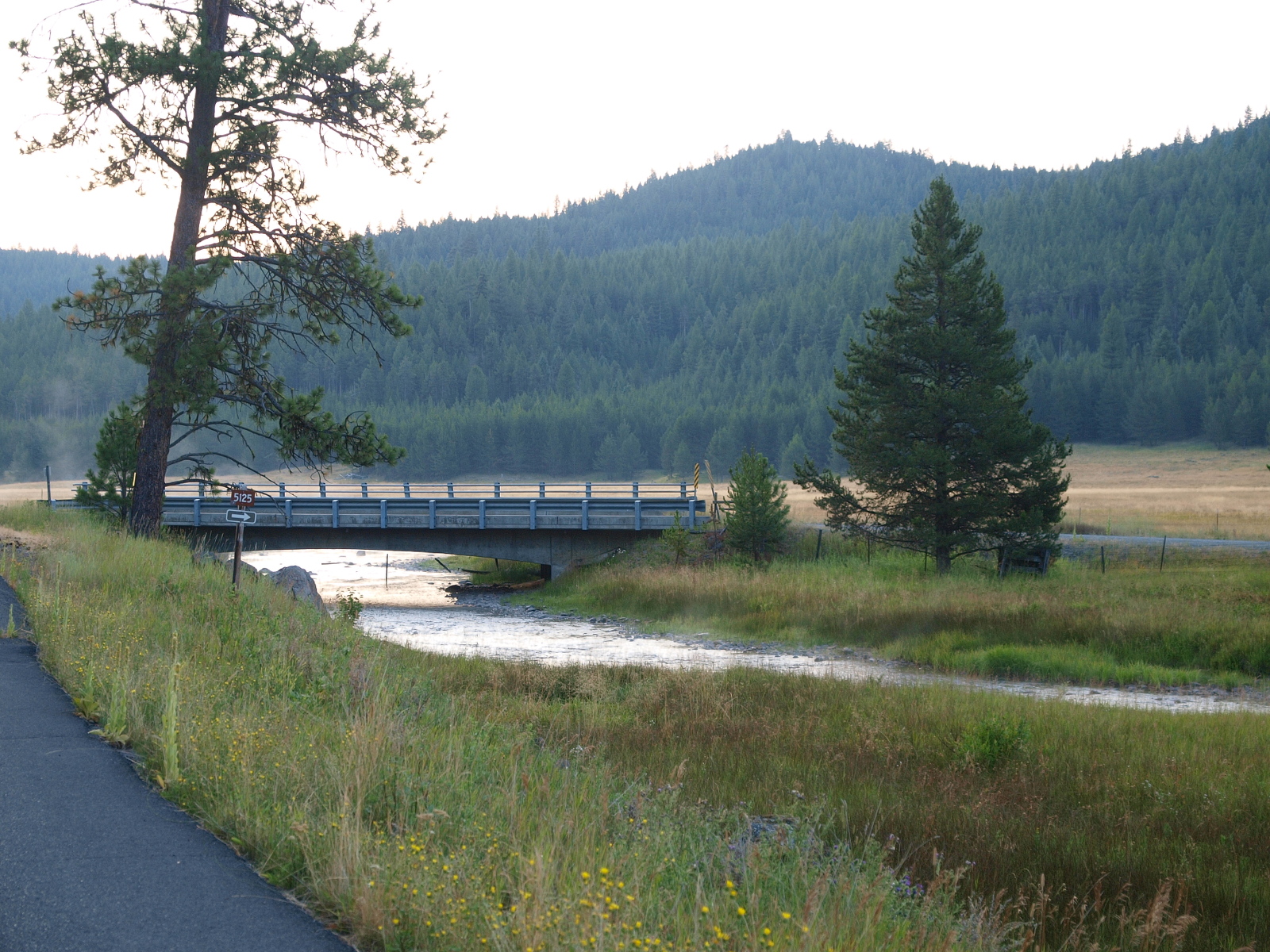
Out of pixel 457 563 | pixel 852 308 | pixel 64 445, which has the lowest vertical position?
pixel 457 563

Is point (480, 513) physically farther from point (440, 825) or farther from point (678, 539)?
point (440, 825)

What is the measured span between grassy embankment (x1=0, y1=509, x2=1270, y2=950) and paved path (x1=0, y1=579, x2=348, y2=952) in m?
0.18

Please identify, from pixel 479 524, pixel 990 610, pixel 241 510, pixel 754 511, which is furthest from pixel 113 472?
pixel 990 610

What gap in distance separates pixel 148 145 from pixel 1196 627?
20.7 meters

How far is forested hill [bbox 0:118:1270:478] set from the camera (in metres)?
109

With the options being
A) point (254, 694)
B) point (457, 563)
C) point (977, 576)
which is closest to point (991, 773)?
point (254, 694)

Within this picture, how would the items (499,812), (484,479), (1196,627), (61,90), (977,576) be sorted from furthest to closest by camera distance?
(484,479) → (977,576) → (1196,627) → (61,90) → (499,812)

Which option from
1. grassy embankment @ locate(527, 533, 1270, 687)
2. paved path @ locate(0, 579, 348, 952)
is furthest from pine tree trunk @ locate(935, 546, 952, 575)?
paved path @ locate(0, 579, 348, 952)

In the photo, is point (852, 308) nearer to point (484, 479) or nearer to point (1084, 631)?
point (484, 479)

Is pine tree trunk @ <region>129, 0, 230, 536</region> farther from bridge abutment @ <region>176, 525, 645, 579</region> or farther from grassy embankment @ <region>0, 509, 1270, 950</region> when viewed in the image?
bridge abutment @ <region>176, 525, 645, 579</region>

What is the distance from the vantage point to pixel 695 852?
16.6 ft

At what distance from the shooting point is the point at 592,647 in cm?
2477

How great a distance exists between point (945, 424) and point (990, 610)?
576 centimetres

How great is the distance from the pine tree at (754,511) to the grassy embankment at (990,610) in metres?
0.99
